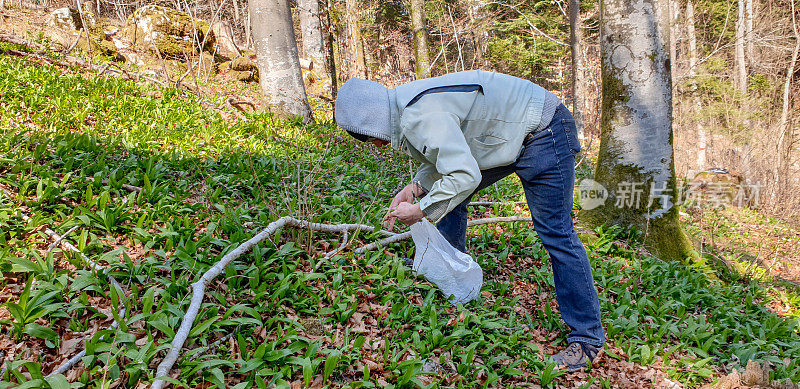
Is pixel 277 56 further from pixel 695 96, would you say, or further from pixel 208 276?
pixel 695 96

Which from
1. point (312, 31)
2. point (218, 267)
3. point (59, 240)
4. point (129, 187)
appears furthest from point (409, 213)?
point (312, 31)

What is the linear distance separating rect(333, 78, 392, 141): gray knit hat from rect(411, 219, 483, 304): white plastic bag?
40.0 inches

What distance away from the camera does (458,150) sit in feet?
6.93

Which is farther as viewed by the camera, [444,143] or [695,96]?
[695,96]

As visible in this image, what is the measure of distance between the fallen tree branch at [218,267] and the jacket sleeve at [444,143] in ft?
4.30

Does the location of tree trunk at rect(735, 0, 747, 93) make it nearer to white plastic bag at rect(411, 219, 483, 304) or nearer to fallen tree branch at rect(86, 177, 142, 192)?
white plastic bag at rect(411, 219, 483, 304)

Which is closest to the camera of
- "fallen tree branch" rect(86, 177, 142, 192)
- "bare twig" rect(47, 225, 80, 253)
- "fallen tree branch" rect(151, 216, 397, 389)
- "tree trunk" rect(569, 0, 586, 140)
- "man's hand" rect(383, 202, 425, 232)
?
"fallen tree branch" rect(151, 216, 397, 389)

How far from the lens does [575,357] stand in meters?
2.82

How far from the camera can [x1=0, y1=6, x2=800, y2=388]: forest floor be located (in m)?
2.27

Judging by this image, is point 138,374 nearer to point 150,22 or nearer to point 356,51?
point 150,22

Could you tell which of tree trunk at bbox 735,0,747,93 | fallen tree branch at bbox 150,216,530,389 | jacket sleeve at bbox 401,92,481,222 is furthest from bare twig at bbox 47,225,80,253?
tree trunk at bbox 735,0,747,93

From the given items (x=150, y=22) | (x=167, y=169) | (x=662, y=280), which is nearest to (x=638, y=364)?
(x=662, y=280)

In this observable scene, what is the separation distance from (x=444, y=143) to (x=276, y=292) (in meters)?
1.41

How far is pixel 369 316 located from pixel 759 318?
362 cm
